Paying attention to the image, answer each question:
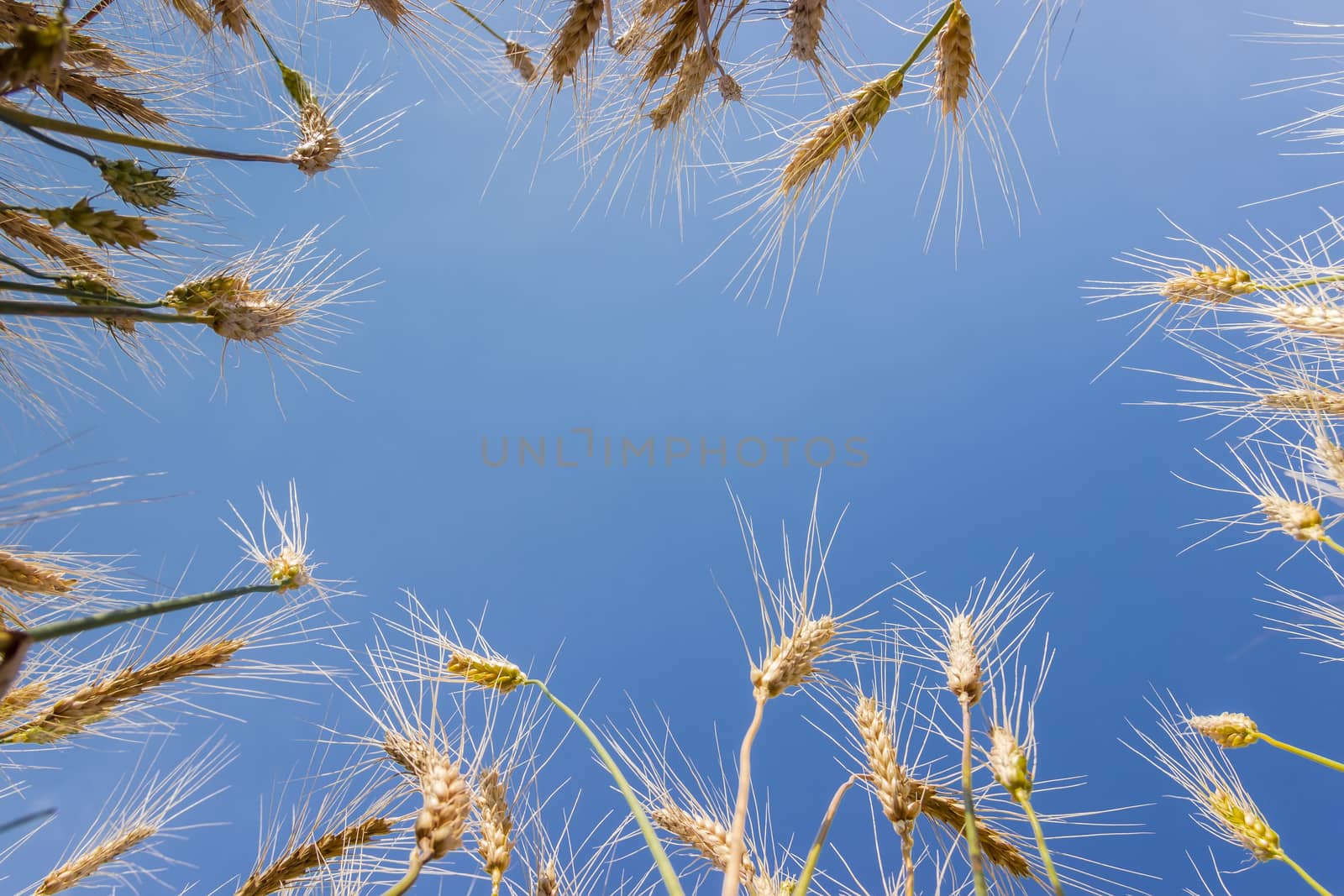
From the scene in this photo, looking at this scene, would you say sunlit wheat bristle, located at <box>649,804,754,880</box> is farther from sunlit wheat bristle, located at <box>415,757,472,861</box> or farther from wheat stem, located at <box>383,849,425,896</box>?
wheat stem, located at <box>383,849,425,896</box>

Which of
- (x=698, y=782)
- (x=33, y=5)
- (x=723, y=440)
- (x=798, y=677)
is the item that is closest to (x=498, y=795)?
(x=698, y=782)

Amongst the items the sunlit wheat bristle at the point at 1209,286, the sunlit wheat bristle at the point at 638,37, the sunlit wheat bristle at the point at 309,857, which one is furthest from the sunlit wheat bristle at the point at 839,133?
the sunlit wheat bristle at the point at 309,857

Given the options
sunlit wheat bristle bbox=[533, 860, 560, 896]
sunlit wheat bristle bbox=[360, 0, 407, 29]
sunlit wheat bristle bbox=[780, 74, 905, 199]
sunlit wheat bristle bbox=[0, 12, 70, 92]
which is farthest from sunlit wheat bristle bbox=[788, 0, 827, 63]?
sunlit wheat bristle bbox=[533, 860, 560, 896]

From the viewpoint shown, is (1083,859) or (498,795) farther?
(1083,859)

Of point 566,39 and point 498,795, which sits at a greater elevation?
point 566,39

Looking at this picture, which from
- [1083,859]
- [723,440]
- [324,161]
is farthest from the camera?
[723,440]

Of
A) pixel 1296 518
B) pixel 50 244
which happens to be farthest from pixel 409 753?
pixel 1296 518

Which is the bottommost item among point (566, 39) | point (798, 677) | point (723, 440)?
point (798, 677)

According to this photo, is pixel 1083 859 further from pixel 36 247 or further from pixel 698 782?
pixel 36 247

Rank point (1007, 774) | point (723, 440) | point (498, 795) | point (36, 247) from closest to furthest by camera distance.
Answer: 1. point (1007, 774)
2. point (498, 795)
3. point (36, 247)
4. point (723, 440)
